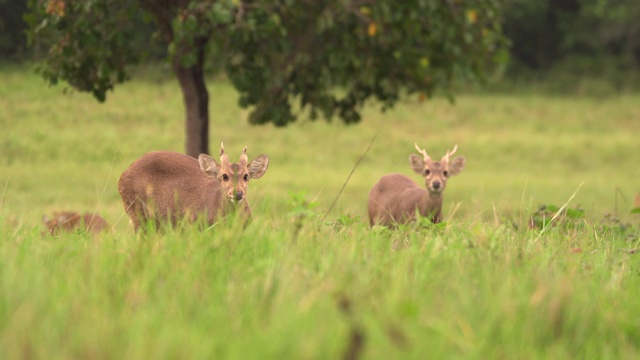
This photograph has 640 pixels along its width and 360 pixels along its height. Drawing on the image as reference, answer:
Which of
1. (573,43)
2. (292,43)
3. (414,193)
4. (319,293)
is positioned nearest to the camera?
(319,293)

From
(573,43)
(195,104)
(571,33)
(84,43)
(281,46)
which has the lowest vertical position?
(195,104)

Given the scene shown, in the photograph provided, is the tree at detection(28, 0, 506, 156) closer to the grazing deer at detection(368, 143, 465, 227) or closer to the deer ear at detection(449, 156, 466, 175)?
the grazing deer at detection(368, 143, 465, 227)

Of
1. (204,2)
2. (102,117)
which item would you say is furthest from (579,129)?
(204,2)

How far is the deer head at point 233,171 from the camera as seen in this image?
22.9ft

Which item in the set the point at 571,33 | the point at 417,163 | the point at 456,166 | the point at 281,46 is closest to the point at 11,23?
the point at 281,46

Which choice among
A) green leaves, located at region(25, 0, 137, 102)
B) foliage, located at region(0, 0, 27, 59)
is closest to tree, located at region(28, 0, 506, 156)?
green leaves, located at region(25, 0, 137, 102)

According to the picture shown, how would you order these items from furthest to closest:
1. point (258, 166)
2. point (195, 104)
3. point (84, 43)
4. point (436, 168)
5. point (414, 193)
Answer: point (195, 104)
point (84, 43)
point (414, 193)
point (436, 168)
point (258, 166)

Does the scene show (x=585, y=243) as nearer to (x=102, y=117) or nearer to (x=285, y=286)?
(x=285, y=286)

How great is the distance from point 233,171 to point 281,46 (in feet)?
23.9

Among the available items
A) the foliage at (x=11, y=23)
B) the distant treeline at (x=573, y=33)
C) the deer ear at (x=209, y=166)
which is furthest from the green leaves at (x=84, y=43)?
the distant treeline at (x=573, y=33)

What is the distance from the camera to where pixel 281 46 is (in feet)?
46.4

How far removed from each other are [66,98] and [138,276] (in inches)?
1007

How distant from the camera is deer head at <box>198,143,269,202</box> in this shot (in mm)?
6992

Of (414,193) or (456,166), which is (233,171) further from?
(414,193)
